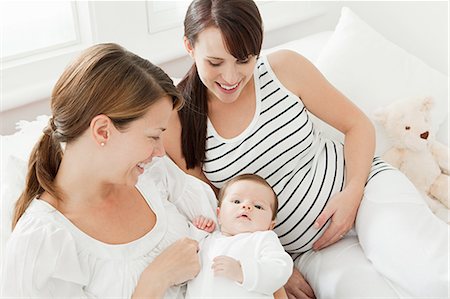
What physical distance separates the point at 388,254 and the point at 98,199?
72cm

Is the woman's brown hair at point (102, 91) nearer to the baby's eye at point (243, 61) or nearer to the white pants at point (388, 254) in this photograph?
the baby's eye at point (243, 61)

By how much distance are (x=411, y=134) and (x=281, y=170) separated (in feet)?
1.73

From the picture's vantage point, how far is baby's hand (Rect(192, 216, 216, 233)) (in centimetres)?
156

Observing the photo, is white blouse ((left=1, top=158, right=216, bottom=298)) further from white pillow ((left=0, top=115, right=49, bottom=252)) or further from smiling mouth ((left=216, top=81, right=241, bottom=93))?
Result: smiling mouth ((left=216, top=81, right=241, bottom=93))

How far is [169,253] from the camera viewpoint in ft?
4.60

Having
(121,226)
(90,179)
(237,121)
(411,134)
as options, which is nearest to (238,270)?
(121,226)

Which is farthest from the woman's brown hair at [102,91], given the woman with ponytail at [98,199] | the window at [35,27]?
the window at [35,27]

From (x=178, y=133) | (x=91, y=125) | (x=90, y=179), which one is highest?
(x=91, y=125)

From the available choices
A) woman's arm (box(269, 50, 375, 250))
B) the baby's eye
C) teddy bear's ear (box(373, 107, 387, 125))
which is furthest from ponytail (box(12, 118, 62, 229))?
teddy bear's ear (box(373, 107, 387, 125))

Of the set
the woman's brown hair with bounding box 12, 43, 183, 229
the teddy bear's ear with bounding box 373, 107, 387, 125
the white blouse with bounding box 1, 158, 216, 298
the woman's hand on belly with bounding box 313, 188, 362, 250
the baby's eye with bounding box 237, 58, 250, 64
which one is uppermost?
the woman's brown hair with bounding box 12, 43, 183, 229

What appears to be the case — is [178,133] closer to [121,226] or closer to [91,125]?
[121,226]

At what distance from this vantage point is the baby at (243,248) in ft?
4.58

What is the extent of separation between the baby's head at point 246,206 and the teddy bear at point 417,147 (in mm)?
631

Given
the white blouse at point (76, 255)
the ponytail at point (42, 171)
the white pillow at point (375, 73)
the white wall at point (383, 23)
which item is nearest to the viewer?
the white blouse at point (76, 255)
